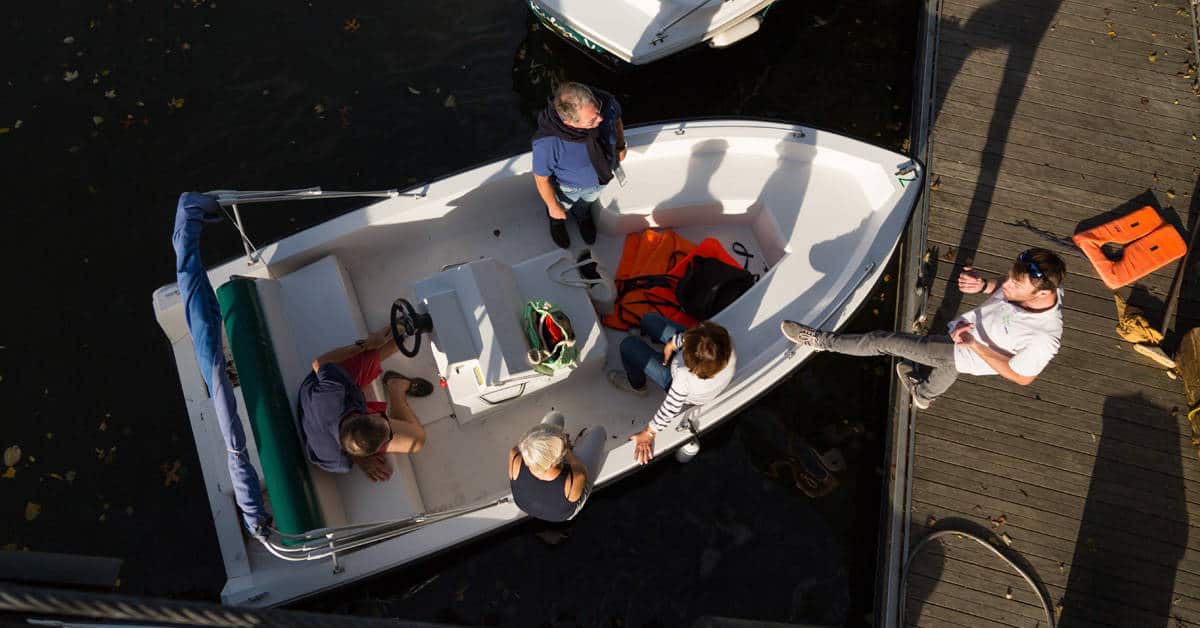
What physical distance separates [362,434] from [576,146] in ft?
6.34

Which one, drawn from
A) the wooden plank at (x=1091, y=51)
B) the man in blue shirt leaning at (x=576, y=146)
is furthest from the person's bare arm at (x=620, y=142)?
the wooden plank at (x=1091, y=51)

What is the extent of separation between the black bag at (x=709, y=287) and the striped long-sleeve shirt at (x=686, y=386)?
703 mm

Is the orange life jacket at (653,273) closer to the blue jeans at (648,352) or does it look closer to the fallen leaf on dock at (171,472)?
the blue jeans at (648,352)

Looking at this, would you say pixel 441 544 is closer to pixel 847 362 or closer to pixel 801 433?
pixel 801 433

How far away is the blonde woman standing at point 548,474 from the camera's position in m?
2.96

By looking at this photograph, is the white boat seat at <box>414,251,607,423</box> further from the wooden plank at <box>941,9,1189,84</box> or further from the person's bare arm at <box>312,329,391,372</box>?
the wooden plank at <box>941,9,1189,84</box>

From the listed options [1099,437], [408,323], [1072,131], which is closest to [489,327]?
[408,323]

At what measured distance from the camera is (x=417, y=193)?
411cm

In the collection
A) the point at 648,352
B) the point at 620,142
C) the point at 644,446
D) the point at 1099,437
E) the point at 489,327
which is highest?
the point at 620,142

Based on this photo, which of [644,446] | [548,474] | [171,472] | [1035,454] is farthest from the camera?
[171,472]

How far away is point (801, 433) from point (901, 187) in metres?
1.87

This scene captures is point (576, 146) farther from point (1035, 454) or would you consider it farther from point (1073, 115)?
point (1073, 115)

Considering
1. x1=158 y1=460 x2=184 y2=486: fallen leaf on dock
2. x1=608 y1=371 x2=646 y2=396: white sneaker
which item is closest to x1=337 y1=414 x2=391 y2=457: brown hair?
x1=608 y1=371 x2=646 y2=396: white sneaker

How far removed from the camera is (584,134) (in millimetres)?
3629
